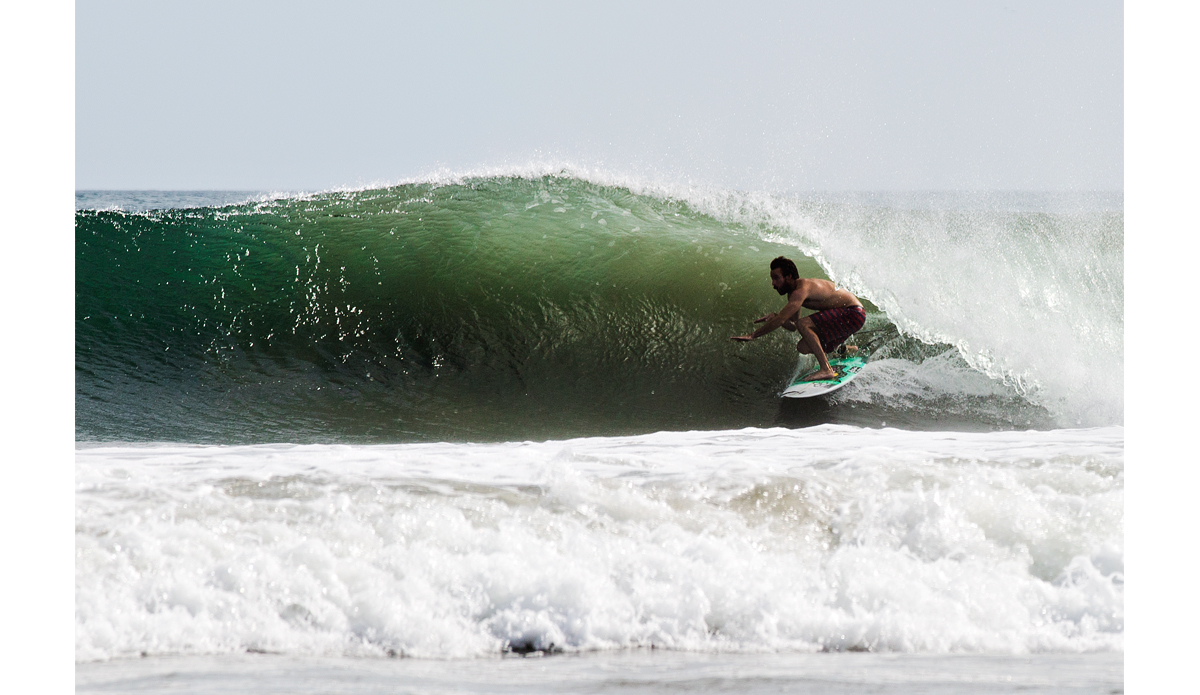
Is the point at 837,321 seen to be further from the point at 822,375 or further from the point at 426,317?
the point at 426,317

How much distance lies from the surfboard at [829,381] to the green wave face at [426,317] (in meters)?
0.14

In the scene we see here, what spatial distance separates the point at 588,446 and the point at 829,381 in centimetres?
188

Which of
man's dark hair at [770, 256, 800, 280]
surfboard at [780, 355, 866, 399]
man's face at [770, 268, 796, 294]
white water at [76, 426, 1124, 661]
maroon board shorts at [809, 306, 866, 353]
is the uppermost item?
man's dark hair at [770, 256, 800, 280]

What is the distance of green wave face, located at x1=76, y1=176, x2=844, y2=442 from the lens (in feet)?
15.3

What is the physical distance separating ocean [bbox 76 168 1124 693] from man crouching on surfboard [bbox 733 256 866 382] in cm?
31

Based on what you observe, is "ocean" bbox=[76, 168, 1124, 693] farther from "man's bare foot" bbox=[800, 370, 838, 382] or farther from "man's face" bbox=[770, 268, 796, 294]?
"man's face" bbox=[770, 268, 796, 294]

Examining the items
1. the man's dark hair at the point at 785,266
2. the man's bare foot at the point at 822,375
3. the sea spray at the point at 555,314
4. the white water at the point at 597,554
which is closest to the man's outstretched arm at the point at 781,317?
the man's dark hair at the point at 785,266

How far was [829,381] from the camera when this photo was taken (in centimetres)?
468

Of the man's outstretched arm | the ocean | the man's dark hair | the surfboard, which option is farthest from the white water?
the man's dark hair

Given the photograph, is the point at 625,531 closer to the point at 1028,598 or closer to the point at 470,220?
the point at 1028,598

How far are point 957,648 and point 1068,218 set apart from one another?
505 centimetres

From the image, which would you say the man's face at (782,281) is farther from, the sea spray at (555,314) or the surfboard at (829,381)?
the sea spray at (555,314)

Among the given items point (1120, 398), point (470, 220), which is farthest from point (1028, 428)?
point (470, 220)

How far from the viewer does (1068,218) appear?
604cm
